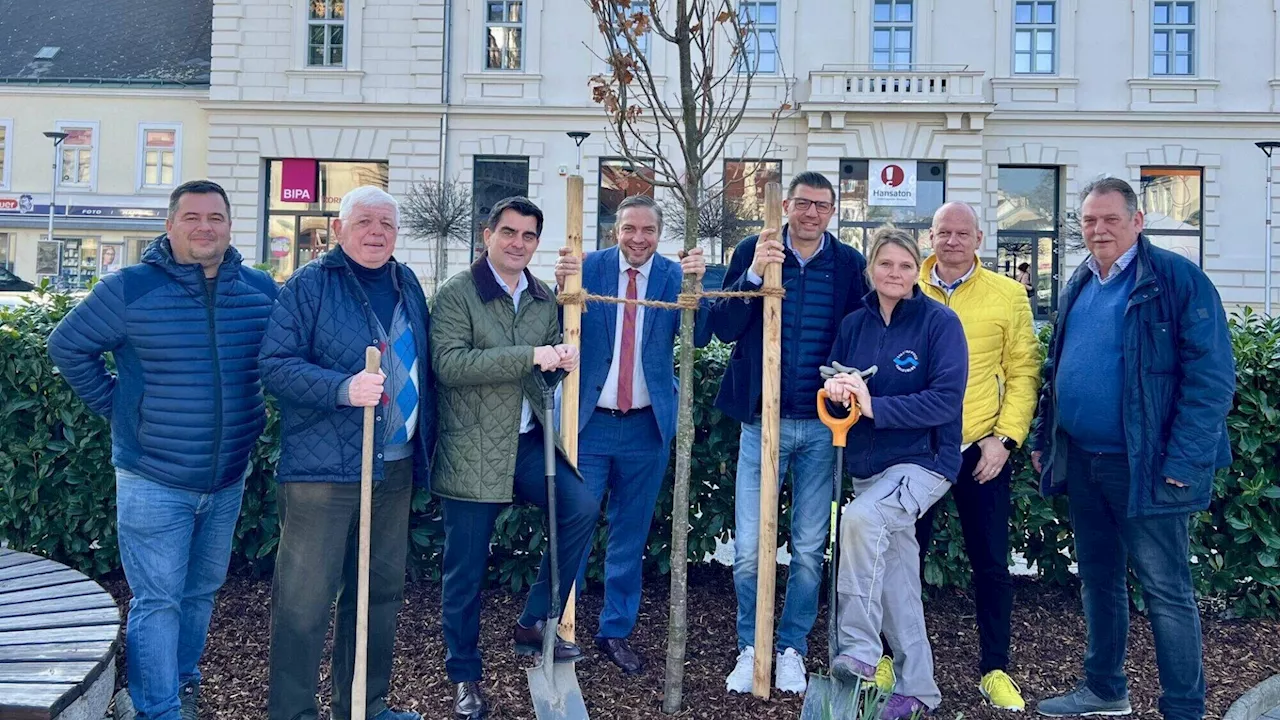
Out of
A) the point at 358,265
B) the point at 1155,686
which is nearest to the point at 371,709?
the point at 358,265

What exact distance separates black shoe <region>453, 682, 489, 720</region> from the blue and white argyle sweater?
975 mm

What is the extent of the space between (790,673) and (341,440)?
2128 millimetres

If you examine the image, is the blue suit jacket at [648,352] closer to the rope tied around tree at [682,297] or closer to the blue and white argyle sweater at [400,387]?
the rope tied around tree at [682,297]

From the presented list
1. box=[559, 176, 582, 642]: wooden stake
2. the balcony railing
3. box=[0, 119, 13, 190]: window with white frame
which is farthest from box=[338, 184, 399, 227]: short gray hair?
box=[0, 119, 13, 190]: window with white frame

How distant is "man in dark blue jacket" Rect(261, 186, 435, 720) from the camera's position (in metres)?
3.58

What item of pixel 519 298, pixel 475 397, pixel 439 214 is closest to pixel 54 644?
pixel 475 397

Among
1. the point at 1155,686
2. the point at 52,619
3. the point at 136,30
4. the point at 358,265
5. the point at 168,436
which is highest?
the point at 136,30

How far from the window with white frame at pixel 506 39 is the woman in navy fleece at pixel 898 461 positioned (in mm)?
25627

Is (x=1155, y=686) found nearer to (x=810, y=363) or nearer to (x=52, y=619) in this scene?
(x=810, y=363)

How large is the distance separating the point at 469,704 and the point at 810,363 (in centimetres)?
205

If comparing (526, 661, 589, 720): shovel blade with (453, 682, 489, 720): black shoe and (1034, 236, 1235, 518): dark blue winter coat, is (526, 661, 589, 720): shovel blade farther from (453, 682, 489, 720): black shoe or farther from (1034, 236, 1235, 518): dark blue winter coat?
(1034, 236, 1235, 518): dark blue winter coat

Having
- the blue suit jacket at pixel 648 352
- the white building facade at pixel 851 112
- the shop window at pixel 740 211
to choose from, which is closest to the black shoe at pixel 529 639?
the blue suit jacket at pixel 648 352

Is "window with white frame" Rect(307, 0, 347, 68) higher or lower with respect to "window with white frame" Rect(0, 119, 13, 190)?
higher

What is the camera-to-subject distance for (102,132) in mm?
31047
